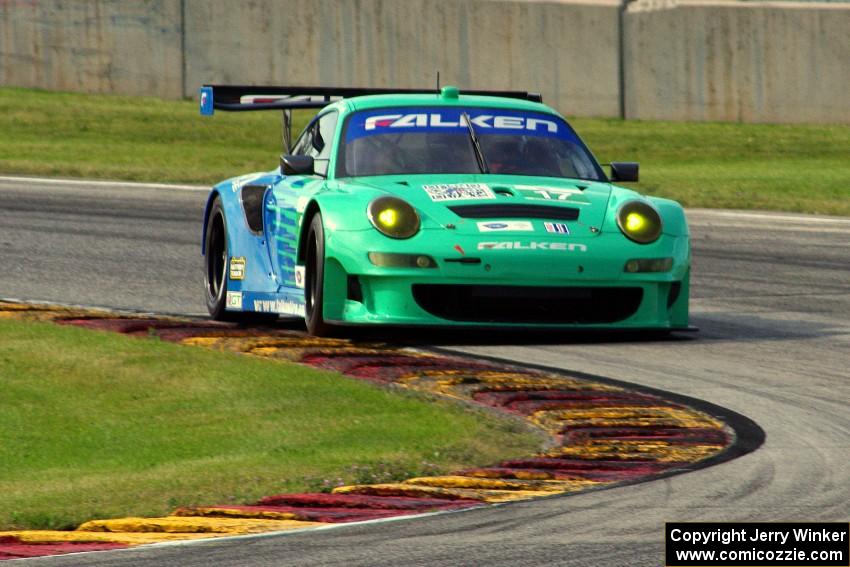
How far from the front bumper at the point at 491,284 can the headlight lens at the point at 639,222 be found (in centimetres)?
5

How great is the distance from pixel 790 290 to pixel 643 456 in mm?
5840

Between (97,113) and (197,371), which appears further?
(97,113)

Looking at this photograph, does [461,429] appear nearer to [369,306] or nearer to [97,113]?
[369,306]

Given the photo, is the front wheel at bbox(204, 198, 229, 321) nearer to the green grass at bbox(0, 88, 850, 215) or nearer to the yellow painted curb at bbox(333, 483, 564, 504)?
the yellow painted curb at bbox(333, 483, 564, 504)

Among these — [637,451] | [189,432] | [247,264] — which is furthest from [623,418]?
[247,264]

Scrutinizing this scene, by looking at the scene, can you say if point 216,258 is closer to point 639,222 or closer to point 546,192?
point 546,192

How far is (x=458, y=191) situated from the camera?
30.0 feet

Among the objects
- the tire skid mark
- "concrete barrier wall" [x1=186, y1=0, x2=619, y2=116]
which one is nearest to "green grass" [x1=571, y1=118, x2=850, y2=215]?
"concrete barrier wall" [x1=186, y1=0, x2=619, y2=116]

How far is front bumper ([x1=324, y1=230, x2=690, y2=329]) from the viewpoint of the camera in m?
8.80

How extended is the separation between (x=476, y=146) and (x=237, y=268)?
1.57 m

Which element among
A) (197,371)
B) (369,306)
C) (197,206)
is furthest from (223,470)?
(197,206)

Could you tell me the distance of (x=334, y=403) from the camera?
7434 mm

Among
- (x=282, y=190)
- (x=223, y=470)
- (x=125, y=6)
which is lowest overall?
(x=223, y=470)

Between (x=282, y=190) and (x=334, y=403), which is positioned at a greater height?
(x=282, y=190)
